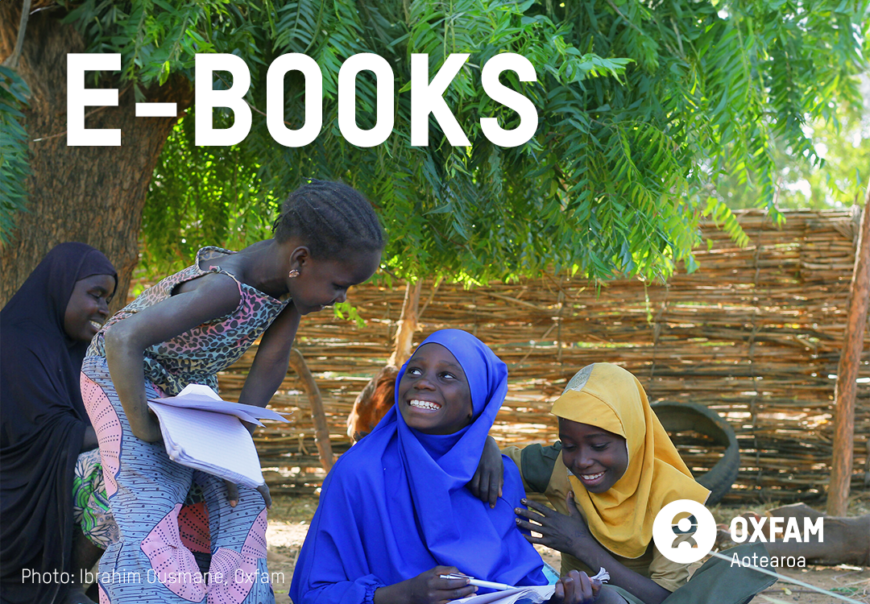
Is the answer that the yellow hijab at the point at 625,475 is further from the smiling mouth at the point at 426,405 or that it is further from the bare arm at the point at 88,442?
the bare arm at the point at 88,442

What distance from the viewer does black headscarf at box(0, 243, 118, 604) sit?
2.66 m

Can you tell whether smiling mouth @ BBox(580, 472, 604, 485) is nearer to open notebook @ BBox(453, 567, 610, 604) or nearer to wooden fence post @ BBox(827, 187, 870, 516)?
open notebook @ BBox(453, 567, 610, 604)

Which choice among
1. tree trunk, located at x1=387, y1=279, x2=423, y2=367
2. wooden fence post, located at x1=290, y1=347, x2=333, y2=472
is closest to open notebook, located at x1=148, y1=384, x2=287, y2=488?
wooden fence post, located at x1=290, y1=347, x2=333, y2=472

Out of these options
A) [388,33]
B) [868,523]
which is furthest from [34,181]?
[868,523]

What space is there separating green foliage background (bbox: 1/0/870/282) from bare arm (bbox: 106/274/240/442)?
3.69 ft

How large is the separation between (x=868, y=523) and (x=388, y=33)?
3.86 meters

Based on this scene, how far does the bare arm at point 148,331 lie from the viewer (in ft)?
6.44

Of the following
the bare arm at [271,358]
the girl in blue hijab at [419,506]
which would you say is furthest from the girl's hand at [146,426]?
the girl in blue hijab at [419,506]

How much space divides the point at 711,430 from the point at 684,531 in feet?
12.3

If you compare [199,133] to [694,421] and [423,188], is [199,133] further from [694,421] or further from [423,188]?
[694,421]

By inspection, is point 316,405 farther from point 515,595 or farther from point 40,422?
point 515,595

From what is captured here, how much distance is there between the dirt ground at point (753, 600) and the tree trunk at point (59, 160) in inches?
73.2

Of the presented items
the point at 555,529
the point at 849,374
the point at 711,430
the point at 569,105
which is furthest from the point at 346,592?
the point at 711,430

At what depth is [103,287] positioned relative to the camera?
10.4 feet
